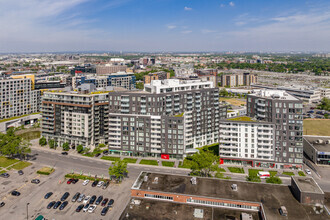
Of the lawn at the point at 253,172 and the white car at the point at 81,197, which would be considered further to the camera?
the lawn at the point at 253,172

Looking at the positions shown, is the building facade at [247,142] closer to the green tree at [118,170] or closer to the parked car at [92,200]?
the green tree at [118,170]

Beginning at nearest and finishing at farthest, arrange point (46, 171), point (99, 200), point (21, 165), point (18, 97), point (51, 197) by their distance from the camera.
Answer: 1. point (99, 200)
2. point (51, 197)
3. point (46, 171)
4. point (21, 165)
5. point (18, 97)

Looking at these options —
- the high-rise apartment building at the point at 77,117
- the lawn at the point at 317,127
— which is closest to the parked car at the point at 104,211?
the high-rise apartment building at the point at 77,117

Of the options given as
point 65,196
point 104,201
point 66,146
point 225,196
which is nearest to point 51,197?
point 65,196

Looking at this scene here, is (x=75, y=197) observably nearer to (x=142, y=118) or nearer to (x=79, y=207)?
(x=79, y=207)

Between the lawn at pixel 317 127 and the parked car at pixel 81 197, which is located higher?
the lawn at pixel 317 127

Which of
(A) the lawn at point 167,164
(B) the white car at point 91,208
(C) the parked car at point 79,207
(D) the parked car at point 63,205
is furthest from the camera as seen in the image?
(A) the lawn at point 167,164
